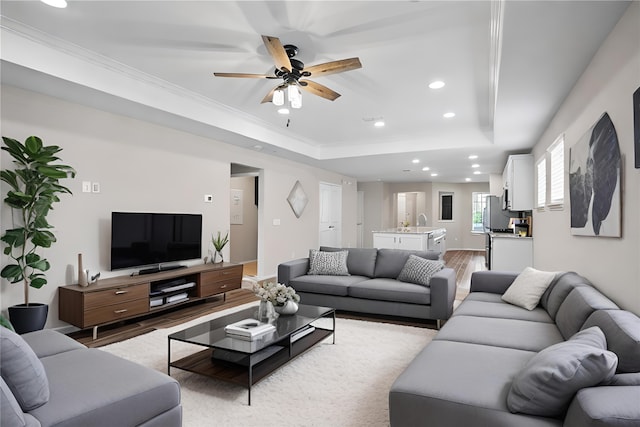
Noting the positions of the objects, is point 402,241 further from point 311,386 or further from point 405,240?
point 311,386

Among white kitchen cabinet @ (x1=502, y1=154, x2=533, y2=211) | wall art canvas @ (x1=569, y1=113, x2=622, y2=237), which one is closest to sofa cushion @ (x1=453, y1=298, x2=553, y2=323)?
wall art canvas @ (x1=569, y1=113, x2=622, y2=237)

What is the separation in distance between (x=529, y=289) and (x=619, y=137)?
143cm

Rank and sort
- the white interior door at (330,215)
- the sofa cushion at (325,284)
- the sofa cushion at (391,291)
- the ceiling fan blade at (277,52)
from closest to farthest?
the ceiling fan blade at (277,52)
the sofa cushion at (391,291)
the sofa cushion at (325,284)
the white interior door at (330,215)

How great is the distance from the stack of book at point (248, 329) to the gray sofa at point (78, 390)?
0.77 metres

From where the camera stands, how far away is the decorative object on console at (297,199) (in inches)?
299

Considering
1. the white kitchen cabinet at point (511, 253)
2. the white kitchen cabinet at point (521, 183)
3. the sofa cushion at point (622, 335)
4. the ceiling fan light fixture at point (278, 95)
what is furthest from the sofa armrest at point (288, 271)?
the white kitchen cabinet at point (521, 183)

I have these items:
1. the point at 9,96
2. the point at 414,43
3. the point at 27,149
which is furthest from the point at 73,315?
the point at 414,43

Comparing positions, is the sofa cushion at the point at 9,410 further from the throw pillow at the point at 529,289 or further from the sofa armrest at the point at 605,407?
the throw pillow at the point at 529,289

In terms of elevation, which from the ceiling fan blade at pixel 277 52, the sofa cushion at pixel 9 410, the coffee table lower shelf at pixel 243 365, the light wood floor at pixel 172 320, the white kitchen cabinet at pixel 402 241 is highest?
the ceiling fan blade at pixel 277 52

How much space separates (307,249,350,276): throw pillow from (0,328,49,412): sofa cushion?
3.43 m

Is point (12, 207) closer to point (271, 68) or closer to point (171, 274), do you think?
point (171, 274)

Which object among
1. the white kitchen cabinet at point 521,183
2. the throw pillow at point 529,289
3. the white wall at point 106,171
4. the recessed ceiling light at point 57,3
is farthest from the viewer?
the white kitchen cabinet at point 521,183

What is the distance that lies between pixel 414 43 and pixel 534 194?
146 inches

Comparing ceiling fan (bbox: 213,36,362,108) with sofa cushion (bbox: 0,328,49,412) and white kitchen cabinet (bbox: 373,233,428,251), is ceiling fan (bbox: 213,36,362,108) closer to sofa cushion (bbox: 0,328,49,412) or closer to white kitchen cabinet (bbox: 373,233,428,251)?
sofa cushion (bbox: 0,328,49,412)
